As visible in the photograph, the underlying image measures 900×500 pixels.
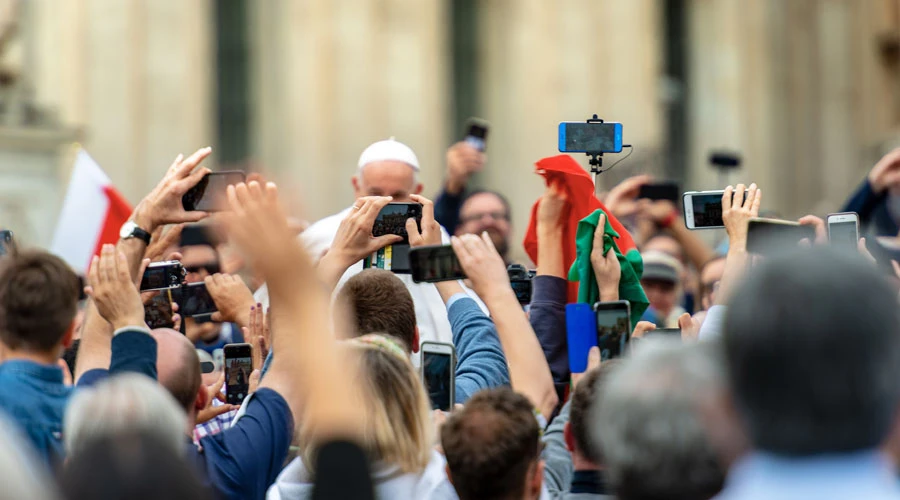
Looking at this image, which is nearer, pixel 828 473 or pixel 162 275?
pixel 828 473

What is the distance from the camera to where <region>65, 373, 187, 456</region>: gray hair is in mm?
2840

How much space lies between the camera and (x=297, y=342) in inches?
119

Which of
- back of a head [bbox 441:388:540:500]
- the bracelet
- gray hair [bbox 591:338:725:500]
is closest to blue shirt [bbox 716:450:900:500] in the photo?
gray hair [bbox 591:338:725:500]

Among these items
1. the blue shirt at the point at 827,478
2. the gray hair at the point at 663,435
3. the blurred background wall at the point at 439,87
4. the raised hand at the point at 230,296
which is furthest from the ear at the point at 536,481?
the blurred background wall at the point at 439,87

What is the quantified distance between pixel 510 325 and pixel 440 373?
10.6 inches

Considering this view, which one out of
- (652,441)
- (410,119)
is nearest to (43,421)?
(652,441)

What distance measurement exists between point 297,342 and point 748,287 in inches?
40.5

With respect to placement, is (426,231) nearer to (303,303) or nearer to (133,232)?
(133,232)

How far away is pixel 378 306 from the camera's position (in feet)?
15.5

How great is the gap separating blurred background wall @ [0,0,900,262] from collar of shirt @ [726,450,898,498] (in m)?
10.6

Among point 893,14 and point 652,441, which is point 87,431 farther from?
point 893,14

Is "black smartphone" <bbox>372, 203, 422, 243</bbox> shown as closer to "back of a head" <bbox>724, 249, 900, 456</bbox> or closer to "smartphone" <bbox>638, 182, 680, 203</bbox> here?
"back of a head" <bbox>724, 249, 900, 456</bbox>

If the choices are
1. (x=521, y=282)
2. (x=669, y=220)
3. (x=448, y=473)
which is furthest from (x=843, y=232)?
(x=669, y=220)

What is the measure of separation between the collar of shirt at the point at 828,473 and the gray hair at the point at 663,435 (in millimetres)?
532
